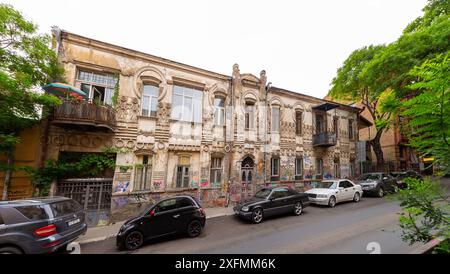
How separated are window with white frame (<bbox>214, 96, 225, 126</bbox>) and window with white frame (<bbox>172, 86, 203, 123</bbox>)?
115 cm

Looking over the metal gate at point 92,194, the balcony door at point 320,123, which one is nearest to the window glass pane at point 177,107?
the metal gate at point 92,194

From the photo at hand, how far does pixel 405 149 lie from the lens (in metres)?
22.2

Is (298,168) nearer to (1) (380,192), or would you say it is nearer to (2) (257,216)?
(1) (380,192)

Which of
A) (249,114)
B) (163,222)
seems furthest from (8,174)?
(249,114)

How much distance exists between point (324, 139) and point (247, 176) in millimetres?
7788

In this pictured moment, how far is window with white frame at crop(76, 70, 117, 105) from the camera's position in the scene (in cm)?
923

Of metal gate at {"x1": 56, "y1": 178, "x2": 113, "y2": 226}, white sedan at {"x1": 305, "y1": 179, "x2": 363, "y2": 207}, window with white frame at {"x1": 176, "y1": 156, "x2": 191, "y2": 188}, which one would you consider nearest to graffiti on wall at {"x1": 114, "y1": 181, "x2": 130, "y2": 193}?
metal gate at {"x1": 56, "y1": 178, "x2": 113, "y2": 226}

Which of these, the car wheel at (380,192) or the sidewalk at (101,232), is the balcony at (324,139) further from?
the sidewalk at (101,232)

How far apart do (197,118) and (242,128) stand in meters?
3.39

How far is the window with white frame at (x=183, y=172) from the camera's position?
1084 cm

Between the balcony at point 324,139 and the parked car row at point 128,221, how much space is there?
18.0 ft

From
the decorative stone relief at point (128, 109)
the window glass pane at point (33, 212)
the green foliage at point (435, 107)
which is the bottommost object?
the window glass pane at point (33, 212)

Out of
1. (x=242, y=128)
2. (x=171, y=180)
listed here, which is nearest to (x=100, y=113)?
(x=171, y=180)

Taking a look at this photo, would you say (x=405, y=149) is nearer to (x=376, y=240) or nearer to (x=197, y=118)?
(x=376, y=240)
